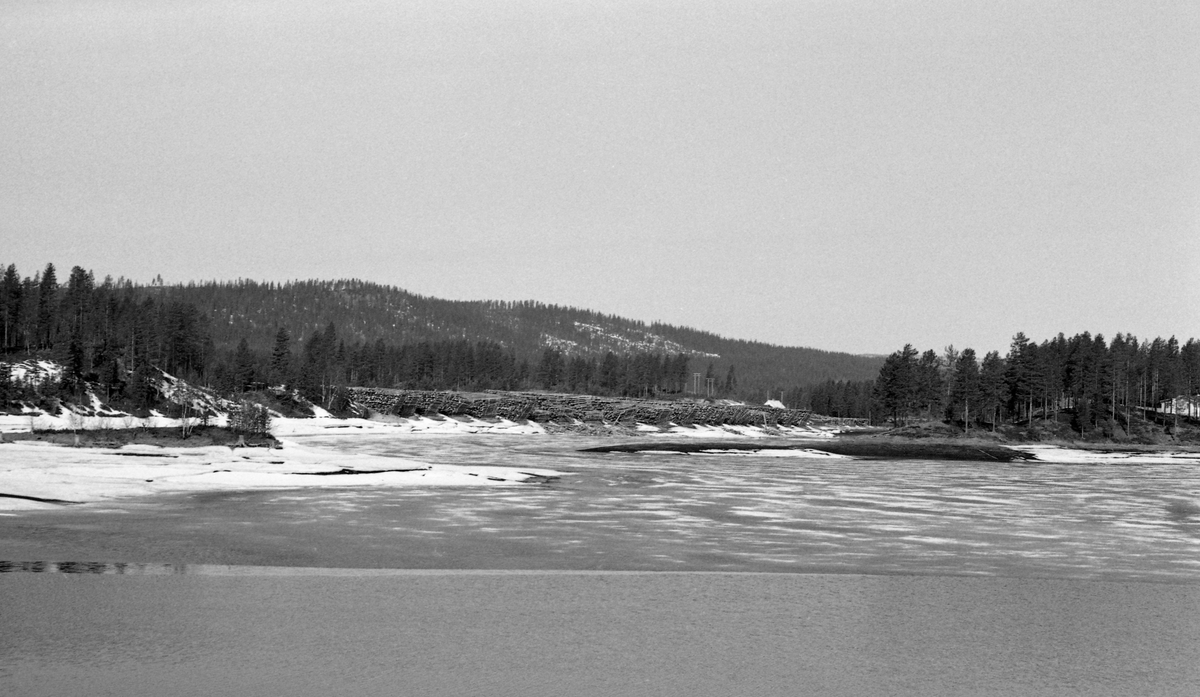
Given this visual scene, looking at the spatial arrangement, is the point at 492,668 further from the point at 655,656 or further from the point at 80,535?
the point at 80,535

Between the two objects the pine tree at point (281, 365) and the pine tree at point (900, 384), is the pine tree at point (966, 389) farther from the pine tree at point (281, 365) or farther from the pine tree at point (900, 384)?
the pine tree at point (281, 365)

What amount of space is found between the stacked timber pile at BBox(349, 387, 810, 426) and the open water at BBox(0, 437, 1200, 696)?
116m

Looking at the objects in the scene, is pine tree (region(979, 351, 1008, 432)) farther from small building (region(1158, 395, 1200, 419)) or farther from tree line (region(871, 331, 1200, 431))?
small building (region(1158, 395, 1200, 419))

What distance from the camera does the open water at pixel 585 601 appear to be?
33.2ft

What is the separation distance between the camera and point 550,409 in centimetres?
15775

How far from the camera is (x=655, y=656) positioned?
11.0 m

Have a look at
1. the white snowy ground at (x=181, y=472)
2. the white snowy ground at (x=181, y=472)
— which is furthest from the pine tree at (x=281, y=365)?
the white snowy ground at (x=181, y=472)

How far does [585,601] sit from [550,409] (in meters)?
144

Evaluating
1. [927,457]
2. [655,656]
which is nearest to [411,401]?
[927,457]

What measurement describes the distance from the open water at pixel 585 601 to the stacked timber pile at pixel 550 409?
11563 centimetres

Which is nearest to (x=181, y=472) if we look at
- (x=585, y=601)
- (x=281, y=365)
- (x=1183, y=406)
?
(x=585, y=601)

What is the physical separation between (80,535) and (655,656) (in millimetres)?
13316

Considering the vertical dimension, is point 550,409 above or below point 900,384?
below

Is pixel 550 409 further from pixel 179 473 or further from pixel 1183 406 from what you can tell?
pixel 179 473
